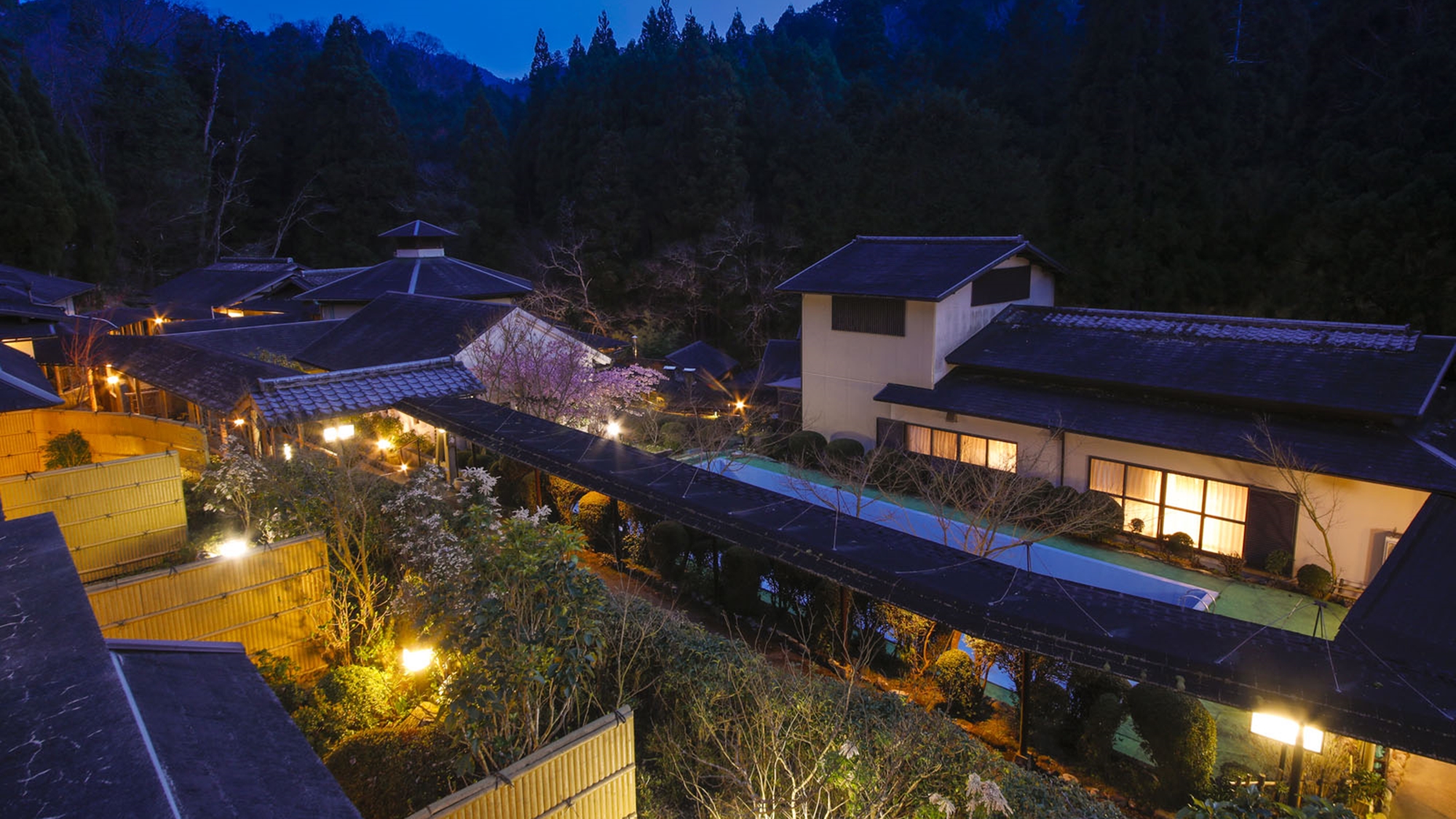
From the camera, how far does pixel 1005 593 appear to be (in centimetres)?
864

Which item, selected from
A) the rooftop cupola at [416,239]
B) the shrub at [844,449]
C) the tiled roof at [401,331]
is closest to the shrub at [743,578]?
the shrub at [844,449]

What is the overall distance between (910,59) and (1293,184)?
2851 cm

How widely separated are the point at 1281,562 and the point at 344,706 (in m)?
14.7

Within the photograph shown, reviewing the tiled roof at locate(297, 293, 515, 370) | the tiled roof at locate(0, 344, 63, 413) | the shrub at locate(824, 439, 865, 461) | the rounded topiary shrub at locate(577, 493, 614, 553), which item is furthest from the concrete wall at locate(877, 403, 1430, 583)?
the tiled roof at locate(0, 344, 63, 413)

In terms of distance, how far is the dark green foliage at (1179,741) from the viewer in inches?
309

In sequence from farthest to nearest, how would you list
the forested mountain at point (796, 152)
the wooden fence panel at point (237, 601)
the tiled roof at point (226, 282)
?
the tiled roof at point (226, 282)
the forested mountain at point (796, 152)
the wooden fence panel at point (237, 601)

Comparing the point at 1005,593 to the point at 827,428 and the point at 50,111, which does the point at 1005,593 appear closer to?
the point at 827,428

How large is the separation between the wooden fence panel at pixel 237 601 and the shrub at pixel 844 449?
41.7 feet

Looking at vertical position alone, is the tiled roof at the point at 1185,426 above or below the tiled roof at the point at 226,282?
below

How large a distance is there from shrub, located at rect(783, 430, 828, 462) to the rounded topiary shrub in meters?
8.52

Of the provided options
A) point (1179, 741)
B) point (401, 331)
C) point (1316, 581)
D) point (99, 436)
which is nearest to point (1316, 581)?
point (1316, 581)

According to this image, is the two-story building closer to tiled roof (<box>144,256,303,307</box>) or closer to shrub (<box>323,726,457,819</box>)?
shrub (<box>323,726,457,819</box>)

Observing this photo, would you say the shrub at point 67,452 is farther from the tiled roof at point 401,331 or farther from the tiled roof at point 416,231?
the tiled roof at point 416,231

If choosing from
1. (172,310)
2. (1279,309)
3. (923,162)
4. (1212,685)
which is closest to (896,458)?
(1212,685)
